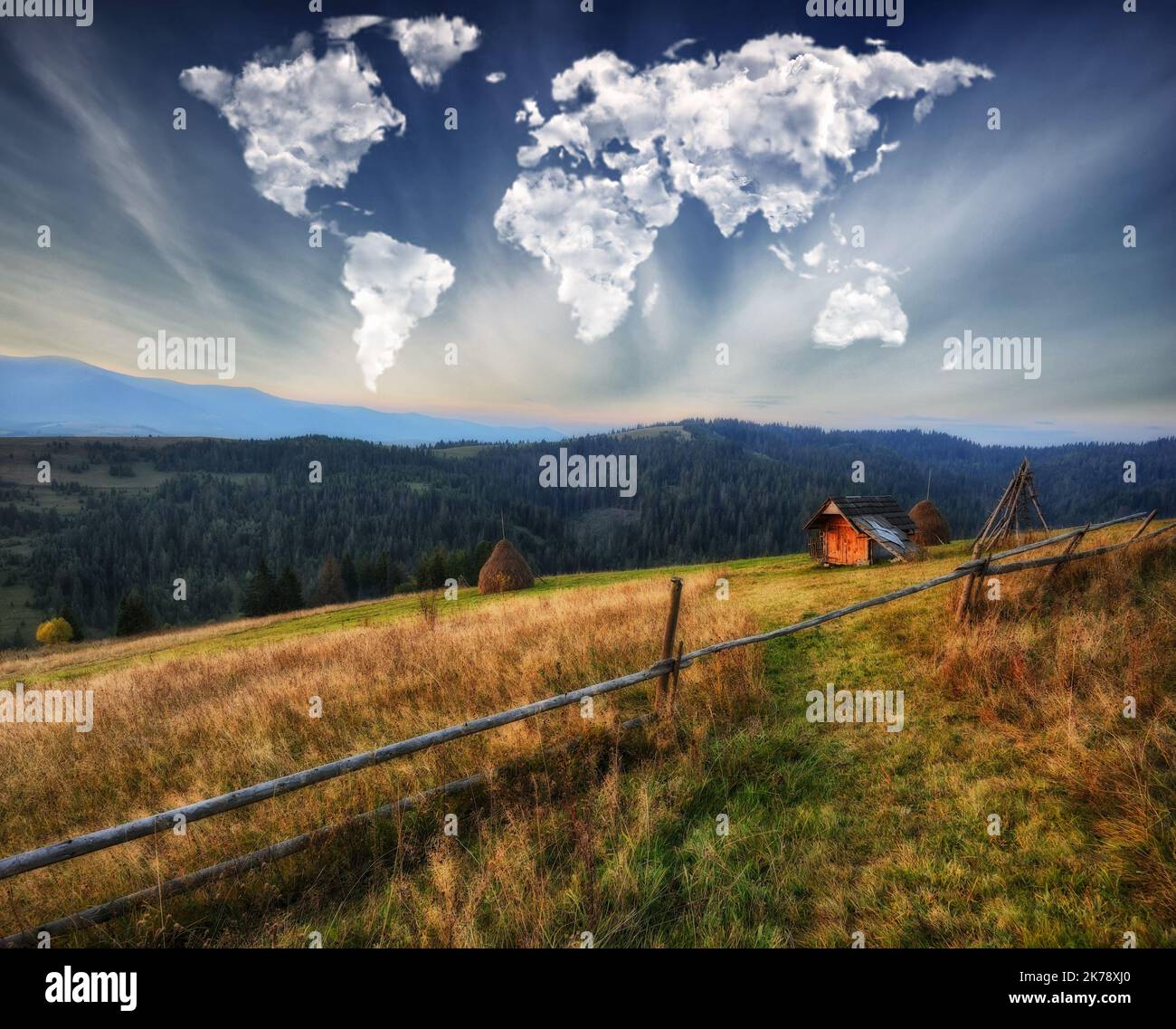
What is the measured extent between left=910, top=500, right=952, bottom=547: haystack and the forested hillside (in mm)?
46166

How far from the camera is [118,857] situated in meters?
4.32

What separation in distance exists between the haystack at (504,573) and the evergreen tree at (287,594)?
38510mm

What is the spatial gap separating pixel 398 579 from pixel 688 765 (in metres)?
78.9

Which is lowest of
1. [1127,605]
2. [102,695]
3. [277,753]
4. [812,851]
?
[102,695]

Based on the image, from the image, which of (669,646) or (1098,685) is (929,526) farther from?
(669,646)

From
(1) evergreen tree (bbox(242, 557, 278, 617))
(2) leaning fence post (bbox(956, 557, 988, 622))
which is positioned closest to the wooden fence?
(2) leaning fence post (bbox(956, 557, 988, 622))

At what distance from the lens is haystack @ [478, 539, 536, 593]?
34.3 meters

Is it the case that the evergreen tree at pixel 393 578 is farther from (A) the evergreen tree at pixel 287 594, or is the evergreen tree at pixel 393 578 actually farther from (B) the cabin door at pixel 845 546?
(B) the cabin door at pixel 845 546

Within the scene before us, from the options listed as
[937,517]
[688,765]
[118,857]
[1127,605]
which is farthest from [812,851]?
[937,517]

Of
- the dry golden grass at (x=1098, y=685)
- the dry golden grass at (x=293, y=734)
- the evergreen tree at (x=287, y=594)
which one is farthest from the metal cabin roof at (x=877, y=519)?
the evergreen tree at (x=287, y=594)

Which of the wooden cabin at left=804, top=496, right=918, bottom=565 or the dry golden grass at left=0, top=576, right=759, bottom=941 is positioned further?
the wooden cabin at left=804, top=496, right=918, bottom=565

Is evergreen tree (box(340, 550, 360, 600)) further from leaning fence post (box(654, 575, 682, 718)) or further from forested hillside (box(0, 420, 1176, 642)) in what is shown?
leaning fence post (box(654, 575, 682, 718))

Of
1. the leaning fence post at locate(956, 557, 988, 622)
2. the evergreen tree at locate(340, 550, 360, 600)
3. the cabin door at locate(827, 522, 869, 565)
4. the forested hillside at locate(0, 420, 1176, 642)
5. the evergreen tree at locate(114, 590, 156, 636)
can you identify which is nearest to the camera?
the leaning fence post at locate(956, 557, 988, 622)
